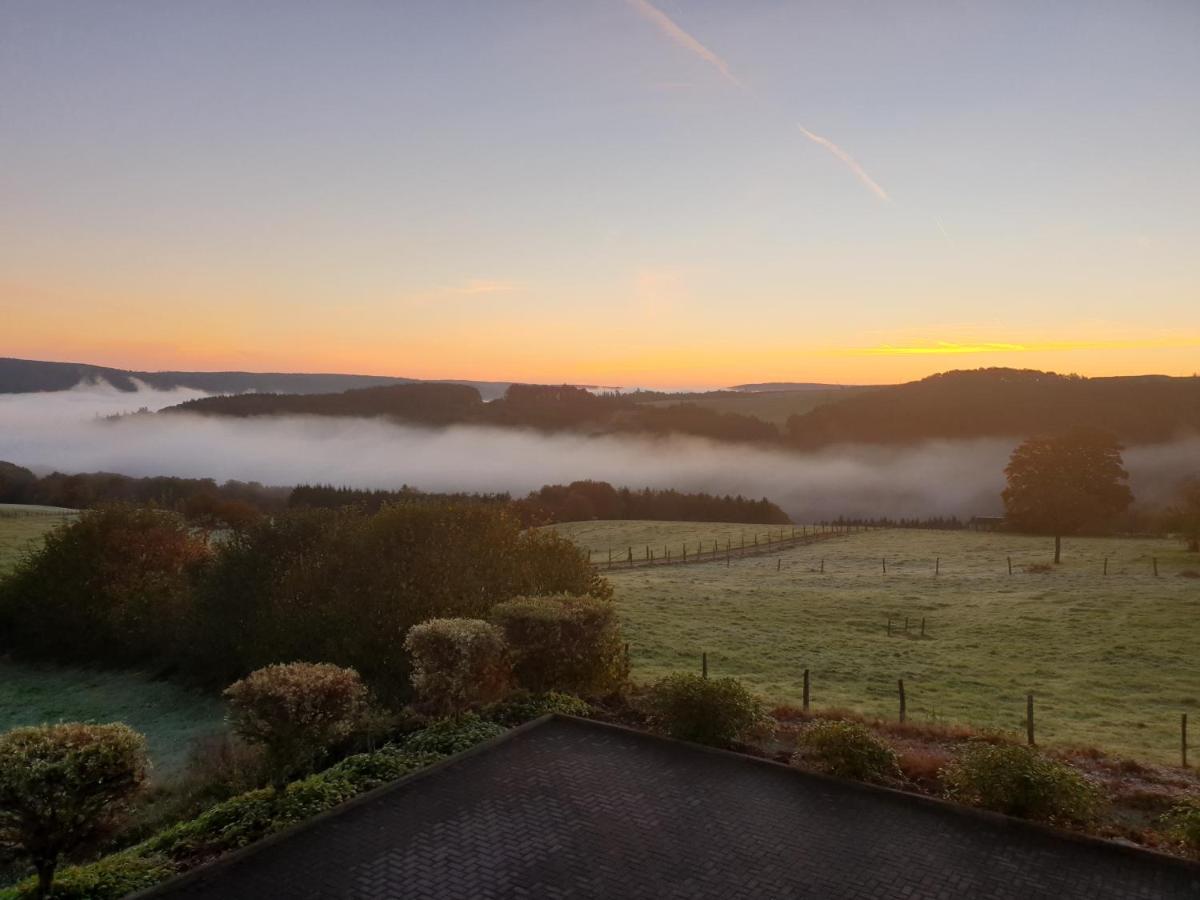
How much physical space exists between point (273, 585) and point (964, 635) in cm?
2904

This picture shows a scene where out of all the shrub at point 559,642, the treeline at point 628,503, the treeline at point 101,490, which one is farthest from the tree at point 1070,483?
the treeline at point 101,490

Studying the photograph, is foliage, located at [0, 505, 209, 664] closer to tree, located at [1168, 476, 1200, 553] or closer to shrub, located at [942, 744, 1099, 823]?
shrub, located at [942, 744, 1099, 823]

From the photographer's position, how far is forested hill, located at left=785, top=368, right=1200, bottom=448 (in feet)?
469

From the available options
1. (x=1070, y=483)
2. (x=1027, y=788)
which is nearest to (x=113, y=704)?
(x=1027, y=788)

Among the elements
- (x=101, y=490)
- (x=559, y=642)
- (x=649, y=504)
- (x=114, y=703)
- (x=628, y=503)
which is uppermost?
(x=559, y=642)

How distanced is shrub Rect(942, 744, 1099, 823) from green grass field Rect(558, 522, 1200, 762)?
7856 millimetres

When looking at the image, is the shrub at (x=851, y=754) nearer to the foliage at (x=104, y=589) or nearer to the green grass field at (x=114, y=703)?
the green grass field at (x=114, y=703)

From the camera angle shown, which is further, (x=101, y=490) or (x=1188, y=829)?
(x=101, y=490)

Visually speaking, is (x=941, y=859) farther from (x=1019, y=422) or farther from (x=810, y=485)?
(x=1019, y=422)

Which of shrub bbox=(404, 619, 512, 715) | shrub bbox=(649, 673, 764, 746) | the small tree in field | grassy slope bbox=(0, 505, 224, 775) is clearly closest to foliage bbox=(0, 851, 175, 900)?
the small tree in field

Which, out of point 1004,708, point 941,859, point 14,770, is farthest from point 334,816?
point 1004,708

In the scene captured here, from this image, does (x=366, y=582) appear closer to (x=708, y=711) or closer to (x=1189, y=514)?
(x=708, y=711)

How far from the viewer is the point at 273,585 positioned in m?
27.0

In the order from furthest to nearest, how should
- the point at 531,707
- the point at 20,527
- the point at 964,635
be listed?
the point at 20,527
the point at 964,635
the point at 531,707
